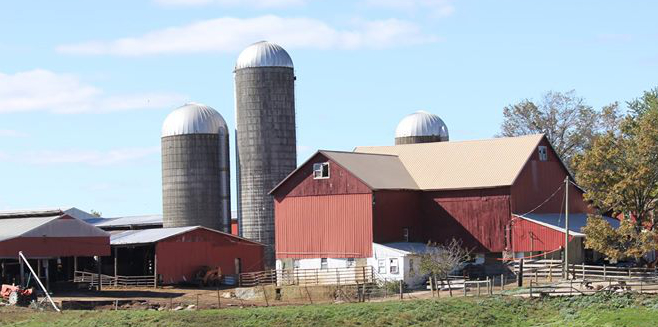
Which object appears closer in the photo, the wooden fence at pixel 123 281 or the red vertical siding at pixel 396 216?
the red vertical siding at pixel 396 216

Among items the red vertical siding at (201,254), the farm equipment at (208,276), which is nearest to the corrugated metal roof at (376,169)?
the red vertical siding at (201,254)

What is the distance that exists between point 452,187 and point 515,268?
19.9ft

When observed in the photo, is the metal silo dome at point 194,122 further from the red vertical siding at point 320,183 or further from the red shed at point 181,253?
the red vertical siding at point 320,183

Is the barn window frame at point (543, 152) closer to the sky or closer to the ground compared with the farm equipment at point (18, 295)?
closer to the sky

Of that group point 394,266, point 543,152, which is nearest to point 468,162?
point 543,152

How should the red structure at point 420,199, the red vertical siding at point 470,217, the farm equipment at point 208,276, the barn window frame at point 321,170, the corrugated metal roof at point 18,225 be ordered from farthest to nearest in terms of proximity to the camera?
the farm equipment at point 208,276 → the barn window frame at point 321,170 → the red structure at point 420,199 → the red vertical siding at point 470,217 → the corrugated metal roof at point 18,225

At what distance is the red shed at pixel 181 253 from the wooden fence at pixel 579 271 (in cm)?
1701

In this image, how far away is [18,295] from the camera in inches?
2104

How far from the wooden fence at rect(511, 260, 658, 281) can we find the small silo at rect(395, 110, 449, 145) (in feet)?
63.4

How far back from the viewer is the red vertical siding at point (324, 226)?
61.4 meters

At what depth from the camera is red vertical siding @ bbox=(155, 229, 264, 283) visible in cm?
Result: 6582

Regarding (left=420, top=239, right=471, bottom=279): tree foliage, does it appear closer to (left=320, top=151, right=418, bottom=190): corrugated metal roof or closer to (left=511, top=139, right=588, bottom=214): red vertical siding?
(left=511, top=139, right=588, bottom=214): red vertical siding

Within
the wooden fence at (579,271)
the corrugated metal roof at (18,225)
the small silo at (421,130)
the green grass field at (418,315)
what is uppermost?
the small silo at (421,130)

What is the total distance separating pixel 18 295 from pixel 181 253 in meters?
14.3
